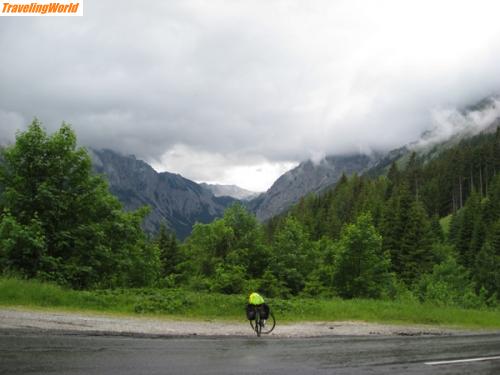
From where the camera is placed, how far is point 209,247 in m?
41.3

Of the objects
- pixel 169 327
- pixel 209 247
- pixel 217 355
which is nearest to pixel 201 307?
pixel 169 327

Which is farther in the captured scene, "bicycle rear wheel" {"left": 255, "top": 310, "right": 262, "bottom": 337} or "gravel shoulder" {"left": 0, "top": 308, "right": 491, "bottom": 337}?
"bicycle rear wheel" {"left": 255, "top": 310, "right": 262, "bottom": 337}

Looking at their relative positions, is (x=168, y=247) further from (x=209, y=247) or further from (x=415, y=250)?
(x=415, y=250)

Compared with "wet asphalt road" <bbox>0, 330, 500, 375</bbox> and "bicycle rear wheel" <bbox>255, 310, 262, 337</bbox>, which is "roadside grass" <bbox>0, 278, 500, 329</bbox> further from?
"wet asphalt road" <bbox>0, 330, 500, 375</bbox>

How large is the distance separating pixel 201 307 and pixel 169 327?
3.77 m

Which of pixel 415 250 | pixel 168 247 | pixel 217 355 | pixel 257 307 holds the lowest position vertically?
pixel 217 355

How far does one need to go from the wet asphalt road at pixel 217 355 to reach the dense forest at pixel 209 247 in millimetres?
9564

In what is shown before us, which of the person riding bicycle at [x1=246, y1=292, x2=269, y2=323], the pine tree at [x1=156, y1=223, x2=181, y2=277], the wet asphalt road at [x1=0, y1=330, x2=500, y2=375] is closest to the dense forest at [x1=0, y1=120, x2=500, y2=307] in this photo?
the pine tree at [x1=156, y1=223, x2=181, y2=277]

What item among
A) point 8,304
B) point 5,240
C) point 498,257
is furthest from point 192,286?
point 498,257

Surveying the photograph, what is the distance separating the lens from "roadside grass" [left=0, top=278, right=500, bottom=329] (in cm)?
1543

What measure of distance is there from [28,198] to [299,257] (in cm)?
2267

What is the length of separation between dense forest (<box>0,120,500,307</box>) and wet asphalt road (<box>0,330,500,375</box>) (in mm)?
9564

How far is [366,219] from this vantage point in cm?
3803

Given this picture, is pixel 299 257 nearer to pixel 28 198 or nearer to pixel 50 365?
pixel 28 198
